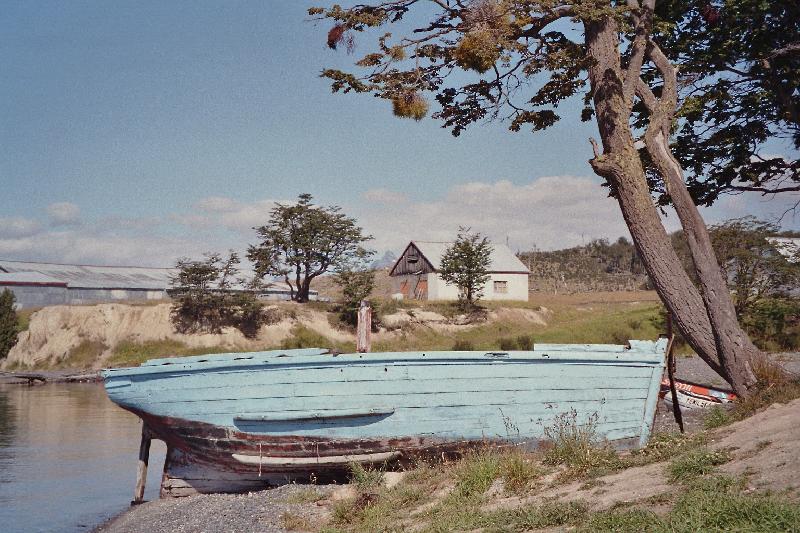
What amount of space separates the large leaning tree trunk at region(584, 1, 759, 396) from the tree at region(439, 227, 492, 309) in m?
46.4

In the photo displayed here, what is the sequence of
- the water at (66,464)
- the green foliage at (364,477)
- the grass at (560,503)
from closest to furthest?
1. the grass at (560,503)
2. the green foliage at (364,477)
3. the water at (66,464)

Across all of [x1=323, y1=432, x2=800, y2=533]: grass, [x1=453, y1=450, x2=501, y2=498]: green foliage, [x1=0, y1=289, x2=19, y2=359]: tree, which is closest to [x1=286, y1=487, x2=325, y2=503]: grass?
[x1=323, y1=432, x2=800, y2=533]: grass

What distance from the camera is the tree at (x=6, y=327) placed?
51.9 m

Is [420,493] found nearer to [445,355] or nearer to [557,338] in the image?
[445,355]

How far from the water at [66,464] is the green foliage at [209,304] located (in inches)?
852

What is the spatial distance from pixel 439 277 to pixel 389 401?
179ft

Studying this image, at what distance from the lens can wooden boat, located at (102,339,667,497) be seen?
37.4 ft

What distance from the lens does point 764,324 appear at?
35.7m

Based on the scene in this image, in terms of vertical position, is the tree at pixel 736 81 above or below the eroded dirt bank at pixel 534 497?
above

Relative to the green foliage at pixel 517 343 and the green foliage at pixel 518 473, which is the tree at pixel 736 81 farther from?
the green foliage at pixel 517 343

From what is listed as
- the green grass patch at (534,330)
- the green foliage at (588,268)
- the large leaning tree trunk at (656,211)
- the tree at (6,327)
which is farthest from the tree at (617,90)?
the green foliage at (588,268)

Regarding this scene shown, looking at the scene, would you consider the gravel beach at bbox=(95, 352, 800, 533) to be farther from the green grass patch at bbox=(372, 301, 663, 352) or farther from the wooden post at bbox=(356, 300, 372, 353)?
the green grass patch at bbox=(372, 301, 663, 352)

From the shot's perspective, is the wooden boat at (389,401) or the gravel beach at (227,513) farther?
the wooden boat at (389,401)

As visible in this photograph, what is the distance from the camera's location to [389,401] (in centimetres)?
1142
